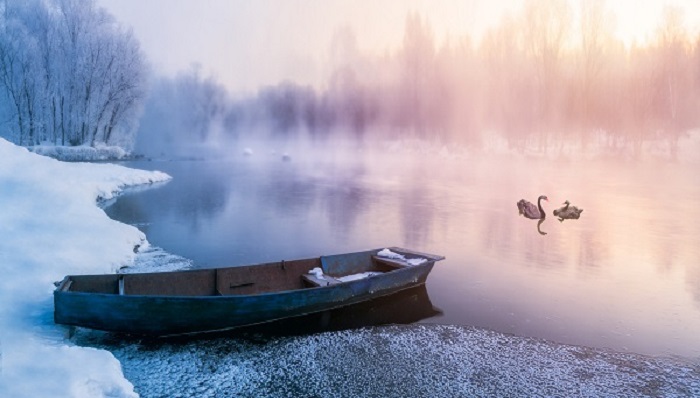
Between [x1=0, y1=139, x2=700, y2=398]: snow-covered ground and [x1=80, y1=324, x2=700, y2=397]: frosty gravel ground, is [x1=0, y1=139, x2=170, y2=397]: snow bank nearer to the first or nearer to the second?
[x1=0, y1=139, x2=700, y2=398]: snow-covered ground

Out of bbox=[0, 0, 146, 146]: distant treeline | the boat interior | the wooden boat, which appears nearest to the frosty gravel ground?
the wooden boat

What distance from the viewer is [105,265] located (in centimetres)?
1380

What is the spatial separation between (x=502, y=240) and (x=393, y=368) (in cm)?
1292

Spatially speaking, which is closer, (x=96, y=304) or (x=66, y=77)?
(x=96, y=304)

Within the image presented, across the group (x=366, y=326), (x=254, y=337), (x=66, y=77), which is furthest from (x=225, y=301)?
(x=66, y=77)

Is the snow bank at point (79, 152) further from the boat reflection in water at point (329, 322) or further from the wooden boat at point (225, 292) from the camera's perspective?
the boat reflection in water at point (329, 322)

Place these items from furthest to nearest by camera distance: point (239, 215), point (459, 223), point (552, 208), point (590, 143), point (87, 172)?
point (590, 143) < point (87, 172) < point (552, 208) < point (239, 215) < point (459, 223)

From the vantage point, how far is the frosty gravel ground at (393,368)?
7938 millimetres

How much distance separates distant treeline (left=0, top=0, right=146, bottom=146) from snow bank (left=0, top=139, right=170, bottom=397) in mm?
28926

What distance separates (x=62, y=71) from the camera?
4806cm

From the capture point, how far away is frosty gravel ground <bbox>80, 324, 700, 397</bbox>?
26.0ft

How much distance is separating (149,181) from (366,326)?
117 ft

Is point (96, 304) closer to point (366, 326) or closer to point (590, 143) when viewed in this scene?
point (366, 326)

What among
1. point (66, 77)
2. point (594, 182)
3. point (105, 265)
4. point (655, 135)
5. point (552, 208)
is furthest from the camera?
point (655, 135)
